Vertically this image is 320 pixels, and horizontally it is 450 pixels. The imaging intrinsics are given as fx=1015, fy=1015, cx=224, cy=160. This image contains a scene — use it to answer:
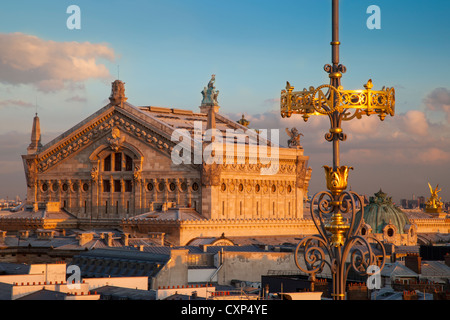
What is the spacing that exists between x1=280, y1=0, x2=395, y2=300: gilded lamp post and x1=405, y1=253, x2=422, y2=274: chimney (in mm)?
48311

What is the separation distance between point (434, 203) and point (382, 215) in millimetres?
56791

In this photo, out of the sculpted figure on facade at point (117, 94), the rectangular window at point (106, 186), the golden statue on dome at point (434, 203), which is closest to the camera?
the sculpted figure on facade at point (117, 94)

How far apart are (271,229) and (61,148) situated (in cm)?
2814

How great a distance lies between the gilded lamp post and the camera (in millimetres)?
28625

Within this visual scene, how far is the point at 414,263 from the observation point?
252ft

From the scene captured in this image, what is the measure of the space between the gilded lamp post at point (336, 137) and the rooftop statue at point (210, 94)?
106m

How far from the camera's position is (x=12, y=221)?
118 m

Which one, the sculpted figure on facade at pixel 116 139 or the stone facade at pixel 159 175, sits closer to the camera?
the stone facade at pixel 159 175

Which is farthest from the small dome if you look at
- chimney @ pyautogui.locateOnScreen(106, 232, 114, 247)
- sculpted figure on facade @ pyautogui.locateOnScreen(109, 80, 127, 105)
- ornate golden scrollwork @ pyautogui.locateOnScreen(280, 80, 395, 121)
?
ornate golden scrollwork @ pyautogui.locateOnScreen(280, 80, 395, 121)

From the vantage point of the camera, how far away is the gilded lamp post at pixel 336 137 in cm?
2862

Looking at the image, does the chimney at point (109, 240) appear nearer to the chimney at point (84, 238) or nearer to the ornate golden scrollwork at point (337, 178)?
the chimney at point (84, 238)

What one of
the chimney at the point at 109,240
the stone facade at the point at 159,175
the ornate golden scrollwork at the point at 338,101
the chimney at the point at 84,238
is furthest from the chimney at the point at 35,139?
the ornate golden scrollwork at the point at 338,101
